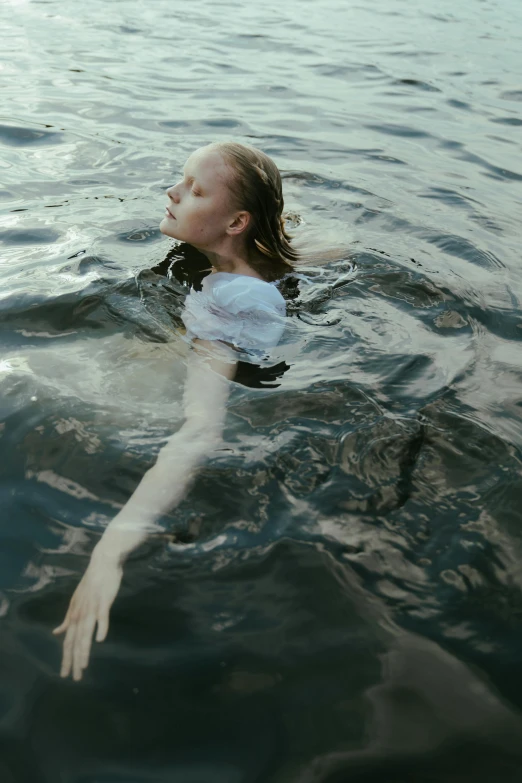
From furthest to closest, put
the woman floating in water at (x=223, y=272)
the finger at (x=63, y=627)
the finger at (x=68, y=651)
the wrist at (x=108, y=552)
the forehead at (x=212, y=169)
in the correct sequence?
the forehead at (x=212, y=169)
the woman floating in water at (x=223, y=272)
the wrist at (x=108, y=552)
the finger at (x=63, y=627)
the finger at (x=68, y=651)

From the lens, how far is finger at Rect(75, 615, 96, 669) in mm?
2023

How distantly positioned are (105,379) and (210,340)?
1.99 feet

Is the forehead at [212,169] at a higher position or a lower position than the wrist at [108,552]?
higher

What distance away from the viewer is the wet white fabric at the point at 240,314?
12.1ft

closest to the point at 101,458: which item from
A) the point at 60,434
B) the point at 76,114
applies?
the point at 60,434

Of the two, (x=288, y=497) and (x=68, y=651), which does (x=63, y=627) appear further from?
(x=288, y=497)

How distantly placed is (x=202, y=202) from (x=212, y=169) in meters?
0.17

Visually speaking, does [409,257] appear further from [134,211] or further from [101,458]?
[101,458]

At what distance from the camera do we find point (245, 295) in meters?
3.78

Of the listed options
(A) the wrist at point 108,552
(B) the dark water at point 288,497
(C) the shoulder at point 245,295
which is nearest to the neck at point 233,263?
(C) the shoulder at point 245,295

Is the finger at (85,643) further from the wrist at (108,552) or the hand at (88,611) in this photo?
the wrist at (108,552)

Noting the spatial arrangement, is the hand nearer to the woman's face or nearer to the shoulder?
the shoulder

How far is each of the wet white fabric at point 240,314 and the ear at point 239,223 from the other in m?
0.24

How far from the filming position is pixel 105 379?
3250 mm
